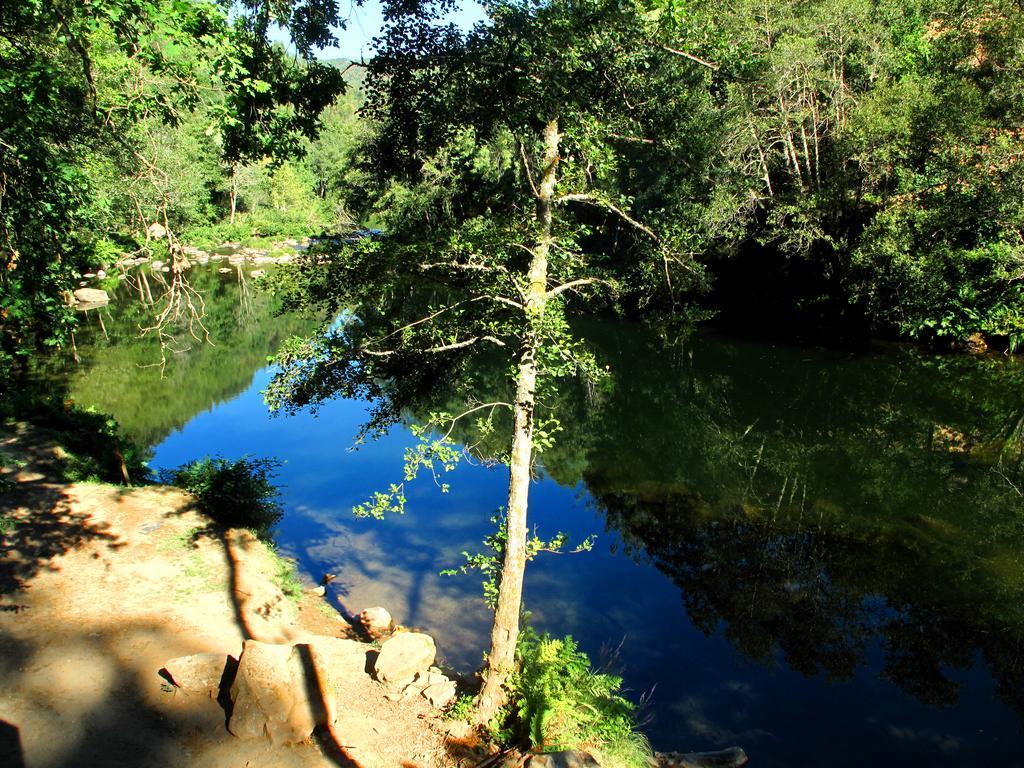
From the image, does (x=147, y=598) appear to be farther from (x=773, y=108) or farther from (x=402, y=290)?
(x=773, y=108)

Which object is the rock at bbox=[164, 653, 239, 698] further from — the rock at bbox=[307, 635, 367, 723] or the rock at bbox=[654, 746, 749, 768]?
the rock at bbox=[654, 746, 749, 768]

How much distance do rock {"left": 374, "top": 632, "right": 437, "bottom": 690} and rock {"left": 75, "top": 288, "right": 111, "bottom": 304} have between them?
3140cm

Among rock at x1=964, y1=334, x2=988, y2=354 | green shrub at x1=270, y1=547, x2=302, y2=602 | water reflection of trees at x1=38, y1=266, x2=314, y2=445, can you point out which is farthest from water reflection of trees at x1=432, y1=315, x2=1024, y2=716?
water reflection of trees at x1=38, y1=266, x2=314, y2=445

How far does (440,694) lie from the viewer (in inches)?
311

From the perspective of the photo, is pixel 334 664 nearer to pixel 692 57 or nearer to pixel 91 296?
pixel 692 57

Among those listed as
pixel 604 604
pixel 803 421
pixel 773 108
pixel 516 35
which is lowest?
pixel 604 604

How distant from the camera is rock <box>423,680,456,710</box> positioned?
7816mm

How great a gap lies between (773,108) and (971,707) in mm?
19634

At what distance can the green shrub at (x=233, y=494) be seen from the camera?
1241 centimetres

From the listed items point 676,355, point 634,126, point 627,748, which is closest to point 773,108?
point 676,355

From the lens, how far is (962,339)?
2409 cm

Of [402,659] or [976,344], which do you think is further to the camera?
[976,344]

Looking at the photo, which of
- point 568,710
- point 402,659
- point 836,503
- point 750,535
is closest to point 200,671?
point 402,659

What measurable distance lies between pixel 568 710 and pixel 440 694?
165cm
